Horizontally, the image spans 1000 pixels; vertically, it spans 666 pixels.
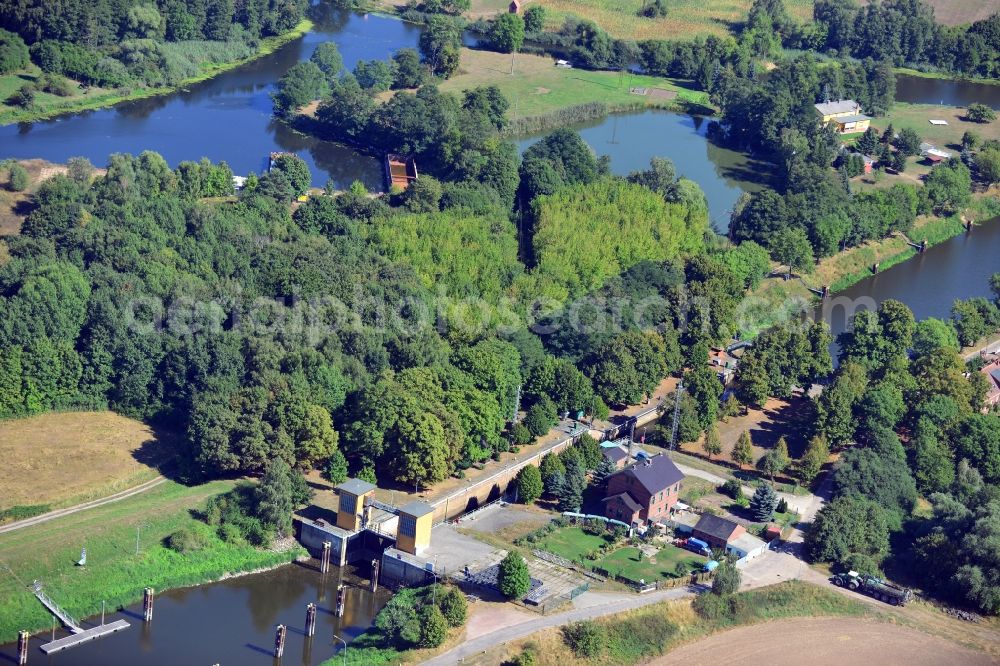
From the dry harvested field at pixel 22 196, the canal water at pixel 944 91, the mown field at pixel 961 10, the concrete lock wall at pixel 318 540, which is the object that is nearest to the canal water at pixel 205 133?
the dry harvested field at pixel 22 196

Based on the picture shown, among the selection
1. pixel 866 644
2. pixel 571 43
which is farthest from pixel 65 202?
pixel 571 43

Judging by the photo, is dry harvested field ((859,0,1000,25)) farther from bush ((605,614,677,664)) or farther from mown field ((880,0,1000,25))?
bush ((605,614,677,664))

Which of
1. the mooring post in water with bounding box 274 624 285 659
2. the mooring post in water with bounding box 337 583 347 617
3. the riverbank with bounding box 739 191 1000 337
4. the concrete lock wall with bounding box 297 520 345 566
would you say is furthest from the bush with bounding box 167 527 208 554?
the riverbank with bounding box 739 191 1000 337

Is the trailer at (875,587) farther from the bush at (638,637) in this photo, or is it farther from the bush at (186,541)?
the bush at (186,541)

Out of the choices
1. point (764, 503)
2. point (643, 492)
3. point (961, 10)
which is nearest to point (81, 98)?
A: point (643, 492)

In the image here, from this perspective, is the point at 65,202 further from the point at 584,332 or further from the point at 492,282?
the point at 584,332
